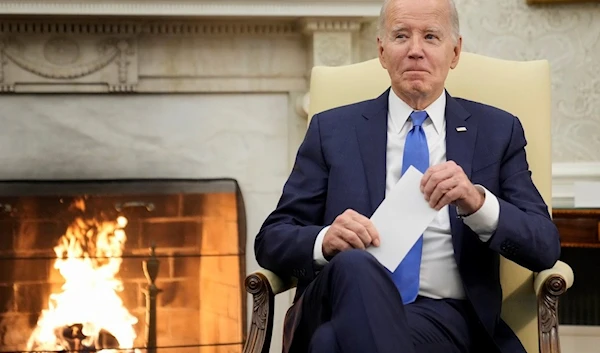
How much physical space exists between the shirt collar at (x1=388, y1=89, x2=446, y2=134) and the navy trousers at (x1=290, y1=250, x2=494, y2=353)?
49 cm

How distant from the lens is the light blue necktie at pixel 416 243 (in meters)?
1.84

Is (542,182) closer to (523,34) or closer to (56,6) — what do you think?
(523,34)

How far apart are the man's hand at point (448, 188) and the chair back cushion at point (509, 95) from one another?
396 millimetres

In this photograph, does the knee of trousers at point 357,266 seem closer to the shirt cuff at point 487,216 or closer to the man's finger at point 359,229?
the man's finger at point 359,229

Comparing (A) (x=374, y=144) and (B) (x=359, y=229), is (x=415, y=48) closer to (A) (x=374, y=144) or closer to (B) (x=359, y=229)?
(A) (x=374, y=144)

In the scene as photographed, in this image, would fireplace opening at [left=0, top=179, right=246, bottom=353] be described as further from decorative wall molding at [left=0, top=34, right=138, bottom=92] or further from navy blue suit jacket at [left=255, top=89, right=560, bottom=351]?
navy blue suit jacket at [left=255, top=89, right=560, bottom=351]

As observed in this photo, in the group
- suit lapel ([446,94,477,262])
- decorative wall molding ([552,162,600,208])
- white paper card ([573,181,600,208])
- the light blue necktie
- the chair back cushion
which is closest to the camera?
the light blue necktie

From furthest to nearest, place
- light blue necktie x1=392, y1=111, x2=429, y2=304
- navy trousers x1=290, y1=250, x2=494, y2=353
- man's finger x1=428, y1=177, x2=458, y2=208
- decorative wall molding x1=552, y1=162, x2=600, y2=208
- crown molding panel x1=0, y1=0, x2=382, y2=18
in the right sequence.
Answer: decorative wall molding x1=552, y1=162, x2=600, y2=208 → crown molding panel x1=0, y1=0, x2=382, y2=18 → light blue necktie x1=392, y1=111, x2=429, y2=304 → man's finger x1=428, y1=177, x2=458, y2=208 → navy trousers x1=290, y1=250, x2=494, y2=353

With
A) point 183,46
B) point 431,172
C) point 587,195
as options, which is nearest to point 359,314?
point 431,172

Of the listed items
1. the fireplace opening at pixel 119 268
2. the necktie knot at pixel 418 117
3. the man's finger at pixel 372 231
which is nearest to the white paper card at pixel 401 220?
the man's finger at pixel 372 231

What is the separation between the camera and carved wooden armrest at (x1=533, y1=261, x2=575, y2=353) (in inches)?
71.6

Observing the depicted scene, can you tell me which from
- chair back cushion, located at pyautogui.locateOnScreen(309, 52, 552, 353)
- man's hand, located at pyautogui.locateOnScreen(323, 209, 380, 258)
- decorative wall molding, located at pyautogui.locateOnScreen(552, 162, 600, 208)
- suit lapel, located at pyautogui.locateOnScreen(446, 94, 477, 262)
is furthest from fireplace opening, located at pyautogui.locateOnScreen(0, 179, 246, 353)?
man's hand, located at pyautogui.locateOnScreen(323, 209, 380, 258)

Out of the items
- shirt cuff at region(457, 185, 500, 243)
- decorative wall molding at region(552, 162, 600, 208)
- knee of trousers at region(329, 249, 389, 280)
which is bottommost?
knee of trousers at region(329, 249, 389, 280)

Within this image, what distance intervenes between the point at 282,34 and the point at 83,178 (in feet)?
2.78
